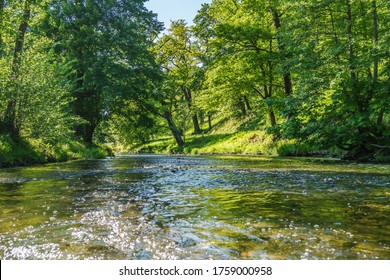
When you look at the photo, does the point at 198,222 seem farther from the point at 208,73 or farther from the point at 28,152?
the point at 208,73

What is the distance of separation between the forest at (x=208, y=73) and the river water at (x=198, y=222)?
320 inches

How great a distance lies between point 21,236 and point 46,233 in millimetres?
294

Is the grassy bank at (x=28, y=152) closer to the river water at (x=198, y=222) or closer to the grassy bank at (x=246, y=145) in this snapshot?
the river water at (x=198, y=222)

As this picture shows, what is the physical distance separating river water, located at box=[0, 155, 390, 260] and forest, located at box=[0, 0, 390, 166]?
320 inches

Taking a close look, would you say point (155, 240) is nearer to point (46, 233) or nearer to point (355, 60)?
point (46, 233)

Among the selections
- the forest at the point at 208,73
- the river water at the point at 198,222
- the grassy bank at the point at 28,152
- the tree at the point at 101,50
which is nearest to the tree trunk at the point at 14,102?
the forest at the point at 208,73

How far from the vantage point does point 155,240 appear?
4.12 meters

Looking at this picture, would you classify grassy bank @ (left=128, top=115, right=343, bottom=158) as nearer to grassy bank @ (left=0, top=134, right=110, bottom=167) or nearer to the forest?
the forest

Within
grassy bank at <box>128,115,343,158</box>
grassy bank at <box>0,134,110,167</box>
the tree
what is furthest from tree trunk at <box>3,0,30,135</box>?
grassy bank at <box>128,115,343,158</box>

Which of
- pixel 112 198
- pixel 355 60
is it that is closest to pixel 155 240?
pixel 112 198

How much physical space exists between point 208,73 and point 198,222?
2658 centimetres

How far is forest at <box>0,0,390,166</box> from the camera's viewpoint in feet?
49.9

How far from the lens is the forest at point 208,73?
49.9 feet
